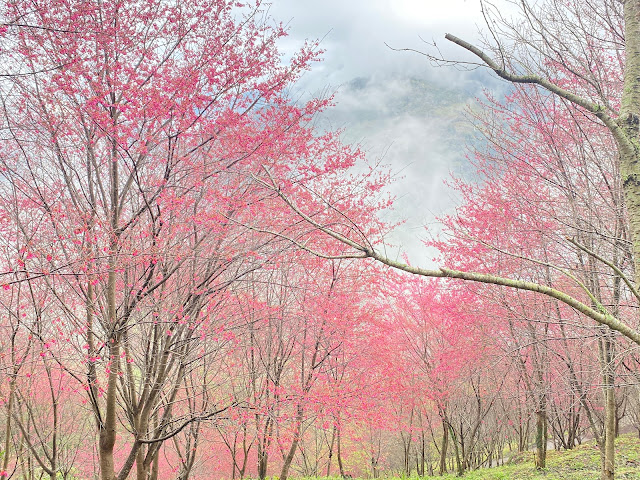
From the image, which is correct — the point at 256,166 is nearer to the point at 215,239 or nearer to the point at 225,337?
the point at 215,239

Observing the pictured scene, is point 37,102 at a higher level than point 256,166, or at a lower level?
higher

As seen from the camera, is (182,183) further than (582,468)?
No

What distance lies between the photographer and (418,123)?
3654 inches

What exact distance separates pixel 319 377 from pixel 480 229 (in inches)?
177

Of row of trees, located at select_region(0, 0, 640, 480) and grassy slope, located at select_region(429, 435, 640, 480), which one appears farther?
grassy slope, located at select_region(429, 435, 640, 480)

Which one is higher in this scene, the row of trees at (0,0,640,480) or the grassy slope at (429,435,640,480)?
the row of trees at (0,0,640,480)

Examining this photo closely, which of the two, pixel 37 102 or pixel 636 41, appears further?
pixel 37 102

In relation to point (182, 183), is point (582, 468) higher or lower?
lower

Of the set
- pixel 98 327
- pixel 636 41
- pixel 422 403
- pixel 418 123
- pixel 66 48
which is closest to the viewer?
pixel 636 41

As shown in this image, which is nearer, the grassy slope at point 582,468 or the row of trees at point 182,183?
the row of trees at point 182,183

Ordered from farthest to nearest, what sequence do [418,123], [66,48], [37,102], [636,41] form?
[418,123]
[37,102]
[66,48]
[636,41]

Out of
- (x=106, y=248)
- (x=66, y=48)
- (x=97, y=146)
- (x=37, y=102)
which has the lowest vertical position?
(x=106, y=248)

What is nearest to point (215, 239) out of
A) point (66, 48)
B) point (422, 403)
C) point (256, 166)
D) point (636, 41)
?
point (256, 166)

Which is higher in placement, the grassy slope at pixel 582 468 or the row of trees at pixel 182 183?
the row of trees at pixel 182 183
